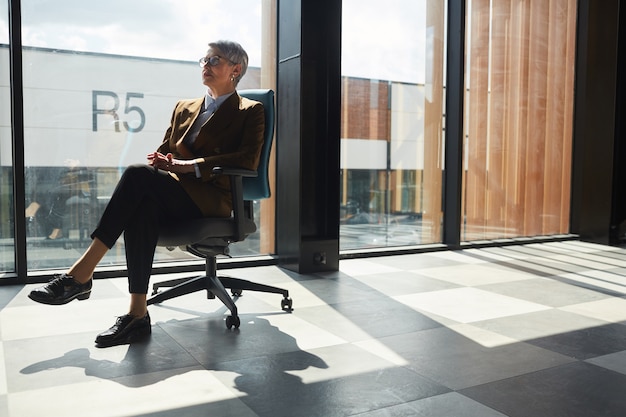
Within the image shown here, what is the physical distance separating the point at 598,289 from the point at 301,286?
1.74m

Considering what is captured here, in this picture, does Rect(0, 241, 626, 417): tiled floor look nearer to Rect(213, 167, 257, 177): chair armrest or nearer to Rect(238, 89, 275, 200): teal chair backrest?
Rect(238, 89, 275, 200): teal chair backrest

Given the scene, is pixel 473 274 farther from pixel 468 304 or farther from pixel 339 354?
pixel 339 354

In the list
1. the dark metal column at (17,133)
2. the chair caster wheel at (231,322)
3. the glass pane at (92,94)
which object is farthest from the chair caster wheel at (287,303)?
the dark metal column at (17,133)

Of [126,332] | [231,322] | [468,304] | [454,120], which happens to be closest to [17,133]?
[126,332]

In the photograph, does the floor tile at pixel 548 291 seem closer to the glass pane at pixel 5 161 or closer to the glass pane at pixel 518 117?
the glass pane at pixel 518 117

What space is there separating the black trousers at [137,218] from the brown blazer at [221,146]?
166mm

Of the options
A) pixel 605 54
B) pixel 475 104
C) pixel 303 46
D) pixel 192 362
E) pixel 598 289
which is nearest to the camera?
pixel 192 362

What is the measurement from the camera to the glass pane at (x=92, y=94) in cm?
354

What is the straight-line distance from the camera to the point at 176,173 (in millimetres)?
2619

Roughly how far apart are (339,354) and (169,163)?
1.07 meters

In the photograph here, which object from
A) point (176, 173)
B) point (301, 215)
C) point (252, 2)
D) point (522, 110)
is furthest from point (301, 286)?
point (522, 110)

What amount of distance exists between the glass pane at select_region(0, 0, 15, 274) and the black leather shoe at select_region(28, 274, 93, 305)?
1439 mm

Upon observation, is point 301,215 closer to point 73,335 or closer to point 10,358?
point 73,335

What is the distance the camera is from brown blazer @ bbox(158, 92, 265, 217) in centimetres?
263
